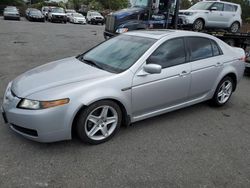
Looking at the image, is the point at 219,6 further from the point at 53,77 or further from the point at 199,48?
the point at 53,77

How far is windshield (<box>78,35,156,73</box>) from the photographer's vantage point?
150 inches

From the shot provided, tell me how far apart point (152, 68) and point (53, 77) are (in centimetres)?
139

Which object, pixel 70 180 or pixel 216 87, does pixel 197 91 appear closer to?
pixel 216 87

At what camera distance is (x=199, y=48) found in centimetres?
458

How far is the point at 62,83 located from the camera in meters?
3.35

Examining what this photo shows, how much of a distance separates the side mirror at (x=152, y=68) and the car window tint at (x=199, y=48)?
41.6 inches

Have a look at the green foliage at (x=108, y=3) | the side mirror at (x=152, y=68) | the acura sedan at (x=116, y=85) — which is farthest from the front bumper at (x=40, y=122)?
the green foliage at (x=108, y=3)

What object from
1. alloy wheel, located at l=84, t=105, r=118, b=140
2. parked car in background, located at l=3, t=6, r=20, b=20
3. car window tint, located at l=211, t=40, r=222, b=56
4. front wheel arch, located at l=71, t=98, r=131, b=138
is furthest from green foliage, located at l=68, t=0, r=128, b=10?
alloy wheel, located at l=84, t=105, r=118, b=140

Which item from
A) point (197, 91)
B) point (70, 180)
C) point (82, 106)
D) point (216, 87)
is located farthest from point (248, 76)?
point (70, 180)

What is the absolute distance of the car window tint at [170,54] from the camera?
155 inches

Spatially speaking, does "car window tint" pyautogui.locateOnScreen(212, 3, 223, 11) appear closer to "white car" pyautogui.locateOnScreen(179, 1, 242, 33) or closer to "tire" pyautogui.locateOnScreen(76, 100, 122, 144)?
"white car" pyautogui.locateOnScreen(179, 1, 242, 33)

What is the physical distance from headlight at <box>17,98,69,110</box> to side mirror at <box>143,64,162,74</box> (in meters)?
1.22

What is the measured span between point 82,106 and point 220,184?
184cm

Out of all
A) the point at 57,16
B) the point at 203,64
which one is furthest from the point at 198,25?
the point at 57,16
